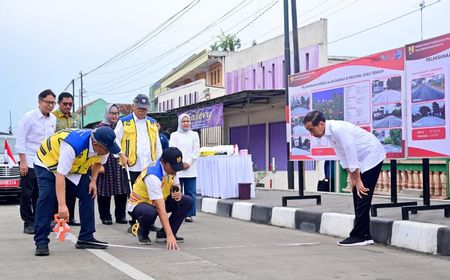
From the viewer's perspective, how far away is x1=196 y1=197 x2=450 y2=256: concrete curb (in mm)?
6445

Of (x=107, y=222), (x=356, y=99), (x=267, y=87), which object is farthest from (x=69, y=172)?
(x=267, y=87)

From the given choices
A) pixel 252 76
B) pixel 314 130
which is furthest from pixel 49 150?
pixel 252 76

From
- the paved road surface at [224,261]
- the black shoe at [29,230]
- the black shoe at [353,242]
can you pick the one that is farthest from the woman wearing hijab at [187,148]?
the black shoe at [353,242]

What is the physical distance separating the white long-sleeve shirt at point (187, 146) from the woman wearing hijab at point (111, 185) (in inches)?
36.8

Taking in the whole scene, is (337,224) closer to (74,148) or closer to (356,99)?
(356,99)

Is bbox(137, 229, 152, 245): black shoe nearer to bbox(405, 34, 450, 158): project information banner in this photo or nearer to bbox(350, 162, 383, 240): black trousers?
bbox(350, 162, 383, 240): black trousers

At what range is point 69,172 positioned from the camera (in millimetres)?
6184

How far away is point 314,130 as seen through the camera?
6922mm

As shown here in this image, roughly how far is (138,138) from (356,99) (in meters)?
3.06

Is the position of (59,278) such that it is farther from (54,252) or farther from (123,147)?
(123,147)

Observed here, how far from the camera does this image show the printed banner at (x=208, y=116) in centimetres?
1992

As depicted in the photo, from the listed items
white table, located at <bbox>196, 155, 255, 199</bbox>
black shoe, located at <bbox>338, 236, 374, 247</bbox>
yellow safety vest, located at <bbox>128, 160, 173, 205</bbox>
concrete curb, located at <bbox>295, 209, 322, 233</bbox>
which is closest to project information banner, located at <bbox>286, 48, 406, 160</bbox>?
concrete curb, located at <bbox>295, 209, 322, 233</bbox>

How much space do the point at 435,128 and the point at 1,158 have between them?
11313mm

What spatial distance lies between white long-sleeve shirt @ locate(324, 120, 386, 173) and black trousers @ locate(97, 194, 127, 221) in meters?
3.54
